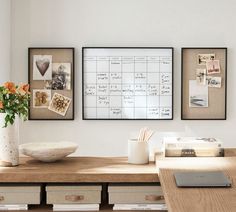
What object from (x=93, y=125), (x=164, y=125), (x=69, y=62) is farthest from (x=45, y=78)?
(x=164, y=125)

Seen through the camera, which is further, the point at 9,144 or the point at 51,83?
the point at 51,83

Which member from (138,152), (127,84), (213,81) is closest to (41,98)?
(127,84)

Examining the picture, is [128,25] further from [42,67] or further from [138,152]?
[138,152]

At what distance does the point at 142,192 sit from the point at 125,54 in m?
2.00

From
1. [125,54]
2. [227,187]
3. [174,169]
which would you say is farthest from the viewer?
[125,54]

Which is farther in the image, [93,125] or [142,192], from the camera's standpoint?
[93,125]

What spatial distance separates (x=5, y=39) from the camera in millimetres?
4055

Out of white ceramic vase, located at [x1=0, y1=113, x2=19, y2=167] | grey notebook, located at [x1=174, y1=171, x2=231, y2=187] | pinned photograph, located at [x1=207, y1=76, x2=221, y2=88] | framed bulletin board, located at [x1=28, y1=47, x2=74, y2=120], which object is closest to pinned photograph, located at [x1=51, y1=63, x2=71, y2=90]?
framed bulletin board, located at [x1=28, y1=47, x2=74, y2=120]

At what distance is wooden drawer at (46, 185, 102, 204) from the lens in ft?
7.81

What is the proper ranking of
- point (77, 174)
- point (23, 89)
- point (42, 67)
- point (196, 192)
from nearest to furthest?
point (196, 192), point (77, 174), point (23, 89), point (42, 67)

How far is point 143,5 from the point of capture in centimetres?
418

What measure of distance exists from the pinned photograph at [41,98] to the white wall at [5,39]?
290mm

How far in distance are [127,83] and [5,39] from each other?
1.14 meters

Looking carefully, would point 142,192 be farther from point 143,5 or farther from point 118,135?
point 143,5
